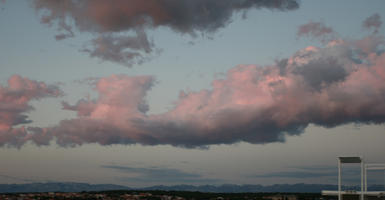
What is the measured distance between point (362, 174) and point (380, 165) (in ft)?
8.37

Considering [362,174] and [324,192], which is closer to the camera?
[362,174]

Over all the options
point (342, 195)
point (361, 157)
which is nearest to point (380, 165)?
point (361, 157)

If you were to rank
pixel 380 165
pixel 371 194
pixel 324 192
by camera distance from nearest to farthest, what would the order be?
pixel 380 165
pixel 371 194
pixel 324 192

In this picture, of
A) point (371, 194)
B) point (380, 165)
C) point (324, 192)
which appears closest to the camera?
point (380, 165)

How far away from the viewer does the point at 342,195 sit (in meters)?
65.1

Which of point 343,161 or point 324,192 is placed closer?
point 343,161

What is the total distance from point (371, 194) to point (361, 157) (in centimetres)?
654

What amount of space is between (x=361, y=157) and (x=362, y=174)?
2.20 metres

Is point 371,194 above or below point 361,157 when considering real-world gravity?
below

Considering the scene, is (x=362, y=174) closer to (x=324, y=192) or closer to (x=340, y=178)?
(x=340, y=178)

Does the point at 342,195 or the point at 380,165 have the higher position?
the point at 380,165

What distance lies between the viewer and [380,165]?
2327 inches

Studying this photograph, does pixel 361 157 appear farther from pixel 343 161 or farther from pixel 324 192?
pixel 324 192

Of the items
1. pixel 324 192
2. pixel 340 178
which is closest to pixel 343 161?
pixel 340 178
